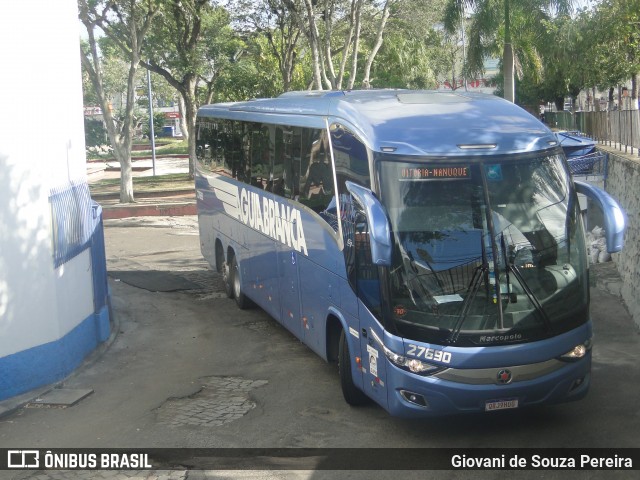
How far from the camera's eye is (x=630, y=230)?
45.9 ft

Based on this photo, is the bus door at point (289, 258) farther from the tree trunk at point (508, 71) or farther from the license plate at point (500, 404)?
the tree trunk at point (508, 71)

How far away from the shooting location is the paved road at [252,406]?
850 cm

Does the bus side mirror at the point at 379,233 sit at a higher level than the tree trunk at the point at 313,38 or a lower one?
lower

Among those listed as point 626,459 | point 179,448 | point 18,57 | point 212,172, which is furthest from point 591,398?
point 212,172

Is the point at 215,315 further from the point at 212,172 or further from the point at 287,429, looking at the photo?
the point at 287,429

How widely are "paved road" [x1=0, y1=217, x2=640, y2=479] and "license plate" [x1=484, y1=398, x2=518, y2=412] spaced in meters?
0.29

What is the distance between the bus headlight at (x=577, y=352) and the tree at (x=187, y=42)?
2538 cm

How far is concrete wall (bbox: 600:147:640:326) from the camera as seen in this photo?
13148 millimetres

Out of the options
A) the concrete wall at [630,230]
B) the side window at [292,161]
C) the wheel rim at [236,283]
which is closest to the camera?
the side window at [292,161]

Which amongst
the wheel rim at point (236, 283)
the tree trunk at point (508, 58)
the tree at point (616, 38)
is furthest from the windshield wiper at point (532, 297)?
the tree trunk at point (508, 58)

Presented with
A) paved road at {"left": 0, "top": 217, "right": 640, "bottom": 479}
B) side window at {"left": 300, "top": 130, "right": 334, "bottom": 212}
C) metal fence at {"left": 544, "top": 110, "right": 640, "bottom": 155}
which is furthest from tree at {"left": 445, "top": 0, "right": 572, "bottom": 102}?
side window at {"left": 300, "top": 130, "right": 334, "bottom": 212}

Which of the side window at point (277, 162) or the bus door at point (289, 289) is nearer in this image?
the bus door at point (289, 289)

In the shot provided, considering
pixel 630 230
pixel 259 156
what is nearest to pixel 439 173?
pixel 259 156

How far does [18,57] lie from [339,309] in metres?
4.78
